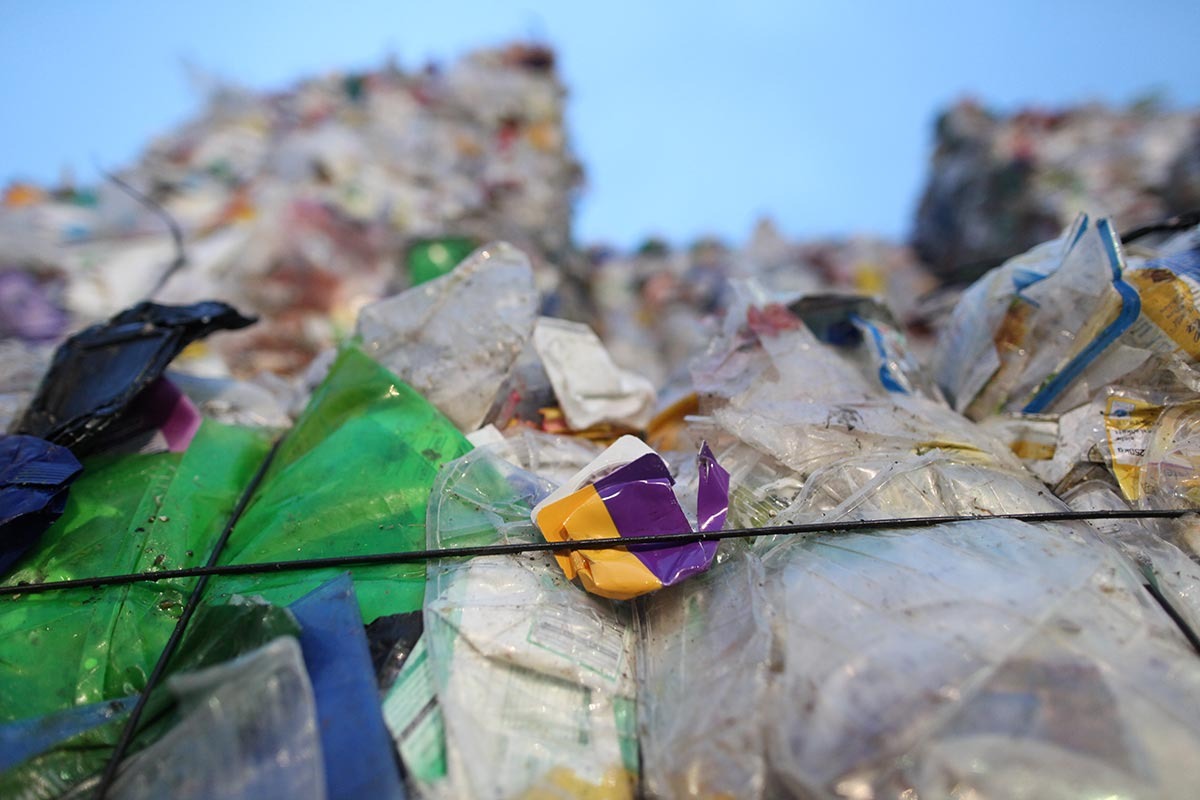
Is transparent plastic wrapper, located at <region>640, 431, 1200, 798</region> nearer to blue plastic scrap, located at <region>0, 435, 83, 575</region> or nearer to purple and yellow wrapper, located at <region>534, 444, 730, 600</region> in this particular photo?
purple and yellow wrapper, located at <region>534, 444, 730, 600</region>

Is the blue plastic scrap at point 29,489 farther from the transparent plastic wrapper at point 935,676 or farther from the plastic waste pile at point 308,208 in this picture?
the plastic waste pile at point 308,208

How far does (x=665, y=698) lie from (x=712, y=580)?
0.60 ft

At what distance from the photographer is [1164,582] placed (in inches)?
34.7

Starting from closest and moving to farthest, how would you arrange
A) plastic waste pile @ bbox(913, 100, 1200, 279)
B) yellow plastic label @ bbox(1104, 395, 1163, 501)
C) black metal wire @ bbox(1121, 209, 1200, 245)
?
yellow plastic label @ bbox(1104, 395, 1163, 501), black metal wire @ bbox(1121, 209, 1200, 245), plastic waste pile @ bbox(913, 100, 1200, 279)

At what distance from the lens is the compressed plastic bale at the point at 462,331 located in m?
1.40

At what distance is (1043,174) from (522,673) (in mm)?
4708

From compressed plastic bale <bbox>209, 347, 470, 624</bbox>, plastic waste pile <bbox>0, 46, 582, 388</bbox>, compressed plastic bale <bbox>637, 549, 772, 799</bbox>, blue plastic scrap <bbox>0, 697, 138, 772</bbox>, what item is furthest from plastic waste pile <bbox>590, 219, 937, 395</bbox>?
blue plastic scrap <bbox>0, 697, 138, 772</bbox>

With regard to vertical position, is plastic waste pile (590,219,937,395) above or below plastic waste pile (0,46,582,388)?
below

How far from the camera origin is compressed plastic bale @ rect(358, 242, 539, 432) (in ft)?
4.60

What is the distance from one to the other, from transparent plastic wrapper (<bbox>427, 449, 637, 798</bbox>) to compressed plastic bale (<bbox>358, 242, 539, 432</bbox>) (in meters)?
0.39

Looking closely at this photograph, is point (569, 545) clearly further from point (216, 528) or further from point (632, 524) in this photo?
point (216, 528)

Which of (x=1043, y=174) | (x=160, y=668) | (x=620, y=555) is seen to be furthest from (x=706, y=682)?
(x=1043, y=174)

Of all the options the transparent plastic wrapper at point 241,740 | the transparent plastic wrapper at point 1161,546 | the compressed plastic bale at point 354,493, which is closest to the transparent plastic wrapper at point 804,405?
the transparent plastic wrapper at point 1161,546

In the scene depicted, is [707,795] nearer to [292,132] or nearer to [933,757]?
[933,757]
